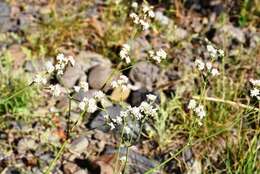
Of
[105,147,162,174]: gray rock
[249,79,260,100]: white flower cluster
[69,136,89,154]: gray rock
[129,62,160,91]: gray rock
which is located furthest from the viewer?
[129,62,160,91]: gray rock

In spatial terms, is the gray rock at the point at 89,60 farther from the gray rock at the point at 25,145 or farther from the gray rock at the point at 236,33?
the gray rock at the point at 236,33

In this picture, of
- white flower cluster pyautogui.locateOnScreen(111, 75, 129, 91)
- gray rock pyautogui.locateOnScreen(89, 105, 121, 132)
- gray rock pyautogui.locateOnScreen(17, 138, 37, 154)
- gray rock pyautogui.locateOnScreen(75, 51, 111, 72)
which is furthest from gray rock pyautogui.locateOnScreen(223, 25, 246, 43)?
white flower cluster pyautogui.locateOnScreen(111, 75, 129, 91)

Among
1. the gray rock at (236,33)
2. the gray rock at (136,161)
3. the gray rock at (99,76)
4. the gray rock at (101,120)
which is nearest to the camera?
the gray rock at (136,161)

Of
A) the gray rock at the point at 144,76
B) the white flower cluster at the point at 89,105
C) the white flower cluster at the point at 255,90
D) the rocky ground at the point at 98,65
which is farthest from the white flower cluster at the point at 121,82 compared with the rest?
the gray rock at the point at 144,76

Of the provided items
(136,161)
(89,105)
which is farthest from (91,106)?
(136,161)

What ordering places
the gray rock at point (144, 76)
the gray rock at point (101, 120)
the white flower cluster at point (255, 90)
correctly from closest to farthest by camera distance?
1. the white flower cluster at point (255, 90)
2. the gray rock at point (101, 120)
3. the gray rock at point (144, 76)

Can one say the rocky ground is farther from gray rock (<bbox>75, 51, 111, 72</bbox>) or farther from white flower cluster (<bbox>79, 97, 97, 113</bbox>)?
white flower cluster (<bbox>79, 97, 97, 113</bbox>)

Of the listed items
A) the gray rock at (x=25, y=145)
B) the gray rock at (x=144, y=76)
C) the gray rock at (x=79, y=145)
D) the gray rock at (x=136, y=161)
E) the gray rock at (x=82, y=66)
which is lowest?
the gray rock at (x=136, y=161)
